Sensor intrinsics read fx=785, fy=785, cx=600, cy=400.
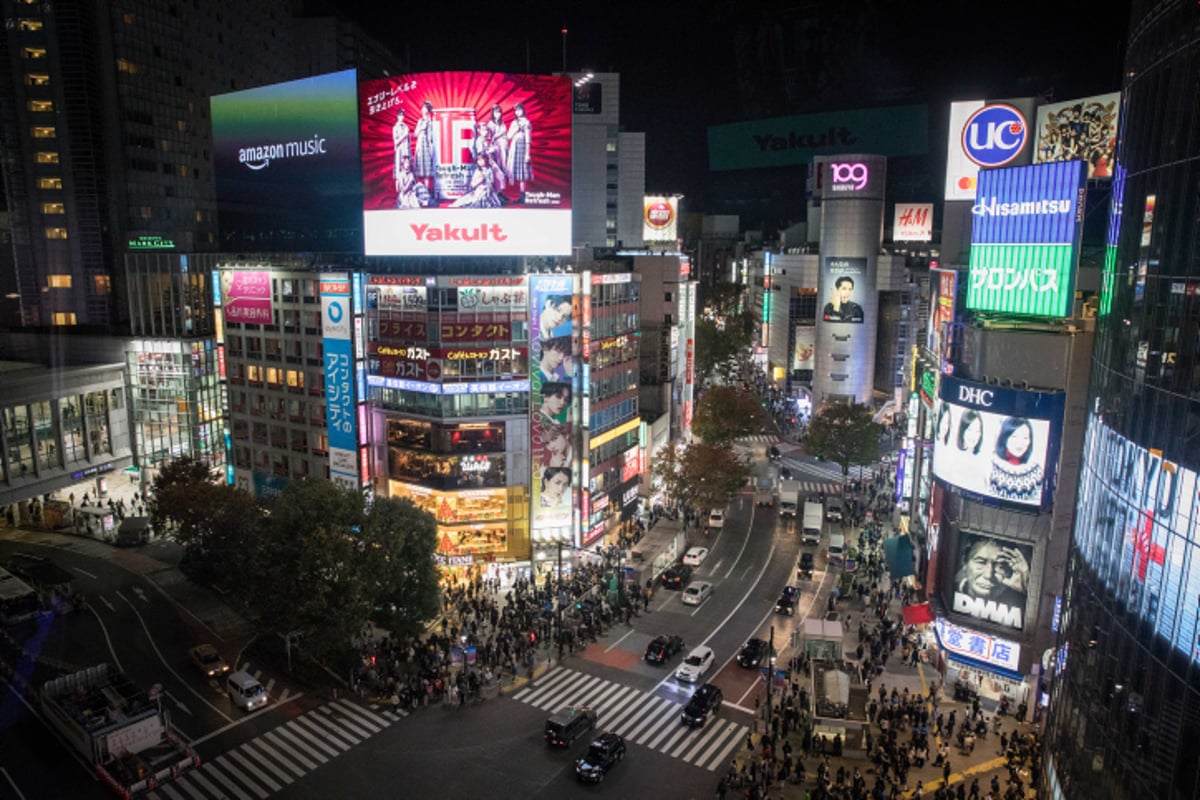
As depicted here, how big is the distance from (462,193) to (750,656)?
3014cm

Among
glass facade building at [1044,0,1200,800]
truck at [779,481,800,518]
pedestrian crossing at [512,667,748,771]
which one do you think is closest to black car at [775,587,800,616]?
pedestrian crossing at [512,667,748,771]

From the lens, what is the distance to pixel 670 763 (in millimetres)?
29031

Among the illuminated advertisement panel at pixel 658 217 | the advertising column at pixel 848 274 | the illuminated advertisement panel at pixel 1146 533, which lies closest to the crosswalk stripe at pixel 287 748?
the illuminated advertisement panel at pixel 1146 533

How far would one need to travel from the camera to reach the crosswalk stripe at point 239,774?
89.5 ft

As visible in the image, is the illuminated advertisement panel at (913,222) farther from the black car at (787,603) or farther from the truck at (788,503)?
the black car at (787,603)

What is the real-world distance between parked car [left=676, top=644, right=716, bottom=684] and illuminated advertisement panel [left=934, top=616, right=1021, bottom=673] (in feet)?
33.5

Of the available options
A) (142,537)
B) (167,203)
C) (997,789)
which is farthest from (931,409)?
(167,203)

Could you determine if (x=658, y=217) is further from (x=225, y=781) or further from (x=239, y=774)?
(x=225, y=781)

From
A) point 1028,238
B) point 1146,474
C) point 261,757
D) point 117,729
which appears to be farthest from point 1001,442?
point 117,729

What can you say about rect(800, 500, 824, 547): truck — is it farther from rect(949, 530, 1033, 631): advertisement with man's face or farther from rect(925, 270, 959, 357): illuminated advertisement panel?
rect(949, 530, 1033, 631): advertisement with man's face

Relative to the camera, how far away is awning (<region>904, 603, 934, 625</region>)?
35500 millimetres

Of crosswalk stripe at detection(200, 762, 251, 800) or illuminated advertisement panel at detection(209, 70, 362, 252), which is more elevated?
illuminated advertisement panel at detection(209, 70, 362, 252)

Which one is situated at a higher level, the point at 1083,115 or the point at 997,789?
the point at 1083,115

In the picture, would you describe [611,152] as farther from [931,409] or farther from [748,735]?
[748,735]
